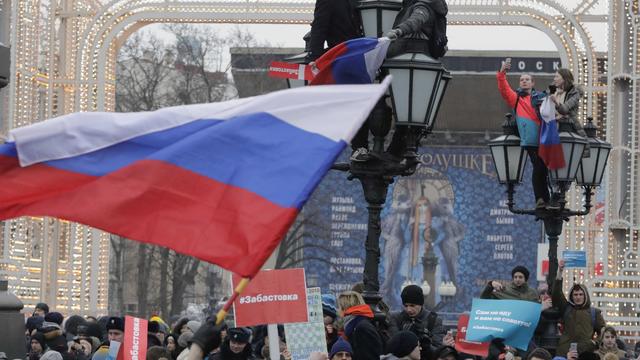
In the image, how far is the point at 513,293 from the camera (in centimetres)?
1574

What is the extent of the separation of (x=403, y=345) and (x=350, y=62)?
1.69 metres

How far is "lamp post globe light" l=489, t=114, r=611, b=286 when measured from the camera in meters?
17.2

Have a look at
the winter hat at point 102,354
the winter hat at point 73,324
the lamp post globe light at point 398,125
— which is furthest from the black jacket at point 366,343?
the winter hat at point 73,324

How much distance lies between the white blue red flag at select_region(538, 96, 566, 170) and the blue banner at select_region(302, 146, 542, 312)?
3922cm

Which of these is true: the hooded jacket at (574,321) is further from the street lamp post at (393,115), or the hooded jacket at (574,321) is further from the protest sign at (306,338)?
the protest sign at (306,338)

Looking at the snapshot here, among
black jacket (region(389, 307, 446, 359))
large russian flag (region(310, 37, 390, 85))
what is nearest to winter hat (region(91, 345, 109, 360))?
black jacket (region(389, 307, 446, 359))

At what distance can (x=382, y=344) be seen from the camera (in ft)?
40.1

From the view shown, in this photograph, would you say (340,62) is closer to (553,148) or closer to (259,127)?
(259,127)

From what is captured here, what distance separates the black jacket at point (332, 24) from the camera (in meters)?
12.7

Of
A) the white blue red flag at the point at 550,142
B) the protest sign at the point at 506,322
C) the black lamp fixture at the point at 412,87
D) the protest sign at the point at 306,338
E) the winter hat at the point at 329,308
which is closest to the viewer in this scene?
the protest sign at the point at 306,338

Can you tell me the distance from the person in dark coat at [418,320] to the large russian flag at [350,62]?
7.38ft

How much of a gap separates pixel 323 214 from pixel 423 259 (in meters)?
3.54

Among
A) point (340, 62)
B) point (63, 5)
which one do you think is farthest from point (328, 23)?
point (63, 5)

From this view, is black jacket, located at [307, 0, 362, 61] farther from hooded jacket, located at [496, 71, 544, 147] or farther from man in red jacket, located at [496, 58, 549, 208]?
hooded jacket, located at [496, 71, 544, 147]
